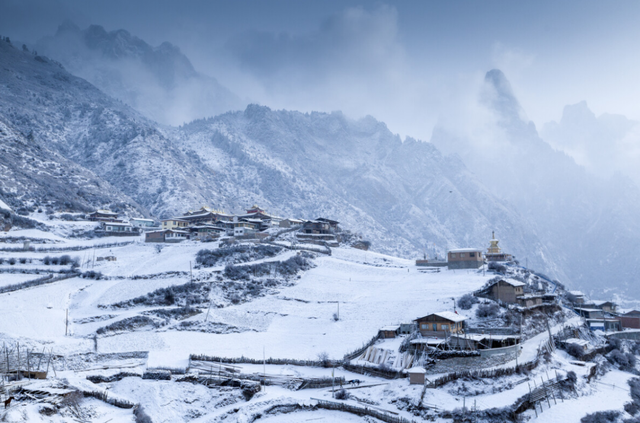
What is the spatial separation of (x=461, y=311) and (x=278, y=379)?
2177 centimetres

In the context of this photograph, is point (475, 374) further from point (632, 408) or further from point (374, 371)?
point (632, 408)

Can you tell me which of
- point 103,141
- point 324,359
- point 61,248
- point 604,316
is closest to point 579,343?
point 324,359

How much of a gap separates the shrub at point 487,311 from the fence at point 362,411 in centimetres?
1958

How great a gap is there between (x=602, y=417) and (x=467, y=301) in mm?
17074

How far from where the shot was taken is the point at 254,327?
5122 cm

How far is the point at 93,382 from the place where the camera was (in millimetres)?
34469

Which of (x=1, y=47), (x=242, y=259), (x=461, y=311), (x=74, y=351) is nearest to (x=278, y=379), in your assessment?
(x=74, y=351)

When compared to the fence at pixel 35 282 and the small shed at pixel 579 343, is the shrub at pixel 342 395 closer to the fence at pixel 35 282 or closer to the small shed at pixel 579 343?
the small shed at pixel 579 343

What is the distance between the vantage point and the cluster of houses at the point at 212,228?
3337 inches

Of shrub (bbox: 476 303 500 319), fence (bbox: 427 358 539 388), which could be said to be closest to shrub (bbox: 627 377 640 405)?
fence (bbox: 427 358 539 388)

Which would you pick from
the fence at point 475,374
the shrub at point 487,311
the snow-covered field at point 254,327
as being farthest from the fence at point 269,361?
the shrub at point 487,311

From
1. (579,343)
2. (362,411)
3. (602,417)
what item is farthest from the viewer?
(579,343)

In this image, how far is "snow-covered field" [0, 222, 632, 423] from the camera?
1277 inches

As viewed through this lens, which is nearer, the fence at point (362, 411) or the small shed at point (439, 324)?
the fence at point (362, 411)
